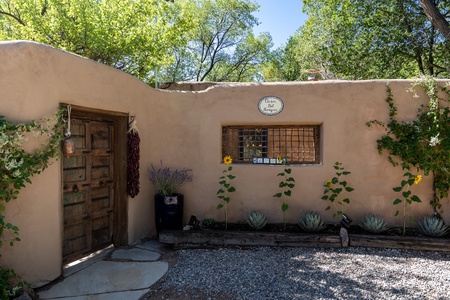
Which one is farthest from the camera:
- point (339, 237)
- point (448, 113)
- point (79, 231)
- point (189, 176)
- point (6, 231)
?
point (189, 176)

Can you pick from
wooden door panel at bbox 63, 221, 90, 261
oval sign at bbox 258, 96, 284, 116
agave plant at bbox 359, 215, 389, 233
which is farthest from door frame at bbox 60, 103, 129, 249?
agave plant at bbox 359, 215, 389, 233

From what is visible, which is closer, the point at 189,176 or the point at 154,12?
the point at 189,176

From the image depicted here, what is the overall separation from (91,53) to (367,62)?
888cm

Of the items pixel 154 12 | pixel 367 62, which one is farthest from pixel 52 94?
pixel 367 62

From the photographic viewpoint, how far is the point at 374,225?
451cm

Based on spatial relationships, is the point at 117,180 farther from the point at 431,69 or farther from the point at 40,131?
the point at 431,69

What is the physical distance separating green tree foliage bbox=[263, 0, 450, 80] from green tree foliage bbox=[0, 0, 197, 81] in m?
5.28

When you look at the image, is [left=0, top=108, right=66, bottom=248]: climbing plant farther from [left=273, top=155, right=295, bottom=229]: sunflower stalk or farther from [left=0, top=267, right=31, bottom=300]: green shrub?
[left=273, top=155, right=295, bottom=229]: sunflower stalk

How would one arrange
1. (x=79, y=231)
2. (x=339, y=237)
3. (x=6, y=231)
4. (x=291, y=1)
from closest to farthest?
(x=6, y=231)
(x=79, y=231)
(x=339, y=237)
(x=291, y=1)

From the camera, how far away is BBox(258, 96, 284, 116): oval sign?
503 cm

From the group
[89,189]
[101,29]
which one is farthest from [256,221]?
[101,29]

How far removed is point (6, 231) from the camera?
295 centimetres

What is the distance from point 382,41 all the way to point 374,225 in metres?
7.33

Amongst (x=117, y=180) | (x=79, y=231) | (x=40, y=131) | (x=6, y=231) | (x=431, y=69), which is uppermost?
(x=431, y=69)
